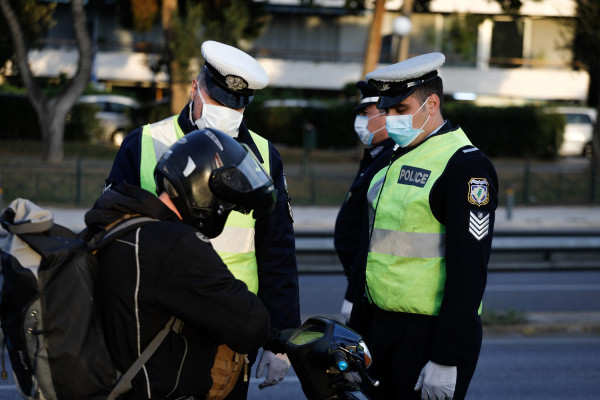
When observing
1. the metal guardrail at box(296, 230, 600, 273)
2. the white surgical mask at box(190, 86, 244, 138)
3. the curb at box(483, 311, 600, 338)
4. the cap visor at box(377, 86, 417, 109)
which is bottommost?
the metal guardrail at box(296, 230, 600, 273)

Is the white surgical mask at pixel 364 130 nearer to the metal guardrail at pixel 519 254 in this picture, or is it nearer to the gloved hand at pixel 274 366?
the gloved hand at pixel 274 366

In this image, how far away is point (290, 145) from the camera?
30.2 meters

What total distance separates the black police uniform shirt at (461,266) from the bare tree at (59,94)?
20.0 meters

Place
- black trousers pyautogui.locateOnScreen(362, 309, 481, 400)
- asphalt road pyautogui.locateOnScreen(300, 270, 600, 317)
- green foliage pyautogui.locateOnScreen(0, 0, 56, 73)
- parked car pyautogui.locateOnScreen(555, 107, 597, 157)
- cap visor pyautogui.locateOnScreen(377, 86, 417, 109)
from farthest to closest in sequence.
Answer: parked car pyautogui.locateOnScreen(555, 107, 597, 157) < green foliage pyautogui.locateOnScreen(0, 0, 56, 73) < asphalt road pyautogui.locateOnScreen(300, 270, 600, 317) < cap visor pyautogui.locateOnScreen(377, 86, 417, 109) < black trousers pyautogui.locateOnScreen(362, 309, 481, 400)

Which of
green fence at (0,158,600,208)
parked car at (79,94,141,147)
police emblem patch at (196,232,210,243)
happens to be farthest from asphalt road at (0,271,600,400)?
parked car at (79,94,141,147)

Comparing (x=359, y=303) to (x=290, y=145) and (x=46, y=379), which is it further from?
(x=290, y=145)

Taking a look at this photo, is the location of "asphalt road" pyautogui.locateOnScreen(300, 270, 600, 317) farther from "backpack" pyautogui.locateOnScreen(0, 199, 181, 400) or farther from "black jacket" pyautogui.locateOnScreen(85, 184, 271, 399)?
"backpack" pyautogui.locateOnScreen(0, 199, 181, 400)

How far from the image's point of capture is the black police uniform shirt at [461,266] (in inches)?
136

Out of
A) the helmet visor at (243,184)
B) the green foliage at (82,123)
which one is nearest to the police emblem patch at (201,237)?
the helmet visor at (243,184)

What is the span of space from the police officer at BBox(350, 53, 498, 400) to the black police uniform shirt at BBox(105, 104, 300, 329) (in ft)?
1.24

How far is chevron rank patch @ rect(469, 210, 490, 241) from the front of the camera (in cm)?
346

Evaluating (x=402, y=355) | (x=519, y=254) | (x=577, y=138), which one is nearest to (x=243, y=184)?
(x=402, y=355)

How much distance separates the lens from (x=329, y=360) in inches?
105

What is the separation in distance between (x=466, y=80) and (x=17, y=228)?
43.5m
